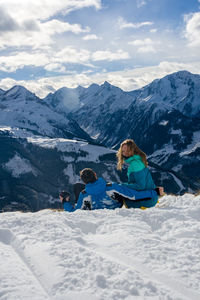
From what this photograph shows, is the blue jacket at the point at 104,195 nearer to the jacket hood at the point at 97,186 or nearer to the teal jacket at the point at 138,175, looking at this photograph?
the jacket hood at the point at 97,186

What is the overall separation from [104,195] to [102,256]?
502cm

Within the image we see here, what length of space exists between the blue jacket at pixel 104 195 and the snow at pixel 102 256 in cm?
168

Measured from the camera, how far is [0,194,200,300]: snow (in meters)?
4.79

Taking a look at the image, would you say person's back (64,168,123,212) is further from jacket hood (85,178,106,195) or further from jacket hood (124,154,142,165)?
jacket hood (124,154,142,165)

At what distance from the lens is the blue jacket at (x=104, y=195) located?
10.6m

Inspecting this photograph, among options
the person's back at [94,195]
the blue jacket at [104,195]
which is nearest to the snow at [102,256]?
the blue jacket at [104,195]

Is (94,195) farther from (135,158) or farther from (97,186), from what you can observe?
(135,158)

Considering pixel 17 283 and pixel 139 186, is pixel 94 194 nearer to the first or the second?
pixel 139 186

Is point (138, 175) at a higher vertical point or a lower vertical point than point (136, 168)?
lower

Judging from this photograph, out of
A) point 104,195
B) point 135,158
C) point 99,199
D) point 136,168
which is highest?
point 135,158

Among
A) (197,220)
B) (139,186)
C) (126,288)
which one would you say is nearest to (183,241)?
(197,220)

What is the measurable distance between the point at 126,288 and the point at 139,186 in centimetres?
610

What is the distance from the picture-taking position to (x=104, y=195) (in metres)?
11.0

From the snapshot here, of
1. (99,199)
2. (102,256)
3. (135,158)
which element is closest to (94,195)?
(99,199)
